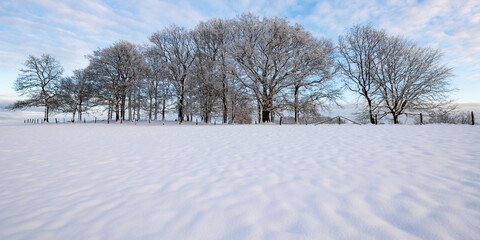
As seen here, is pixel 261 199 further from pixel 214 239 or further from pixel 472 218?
pixel 472 218

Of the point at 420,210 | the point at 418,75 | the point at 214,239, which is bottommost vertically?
the point at 214,239

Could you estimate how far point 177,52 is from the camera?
26.8m

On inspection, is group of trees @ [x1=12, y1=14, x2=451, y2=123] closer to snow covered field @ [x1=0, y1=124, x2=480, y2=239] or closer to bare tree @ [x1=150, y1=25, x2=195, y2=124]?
bare tree @ [x1=150, y1=25, x2=195, y2=124]

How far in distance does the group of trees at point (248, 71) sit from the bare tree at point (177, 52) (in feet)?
0.45

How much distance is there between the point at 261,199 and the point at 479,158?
16.0 ft

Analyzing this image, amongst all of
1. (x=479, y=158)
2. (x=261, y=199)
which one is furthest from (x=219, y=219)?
(x=479, y=158)

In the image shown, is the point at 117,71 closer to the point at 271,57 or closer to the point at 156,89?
the point at 156,89

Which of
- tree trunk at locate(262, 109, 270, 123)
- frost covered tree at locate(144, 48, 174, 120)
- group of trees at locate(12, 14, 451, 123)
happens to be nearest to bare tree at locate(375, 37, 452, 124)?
group of trees at locate(12, 14, 451, 123)

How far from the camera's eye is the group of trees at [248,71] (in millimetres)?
19500

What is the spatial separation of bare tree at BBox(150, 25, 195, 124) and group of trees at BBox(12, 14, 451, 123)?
14cm

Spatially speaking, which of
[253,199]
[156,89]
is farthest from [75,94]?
[253,199]

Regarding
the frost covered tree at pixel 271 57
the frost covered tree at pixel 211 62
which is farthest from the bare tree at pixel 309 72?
the frost covered tree at pixel 211 62

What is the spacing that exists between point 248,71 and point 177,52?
12730 millimetres

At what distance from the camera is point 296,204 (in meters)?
2.37
